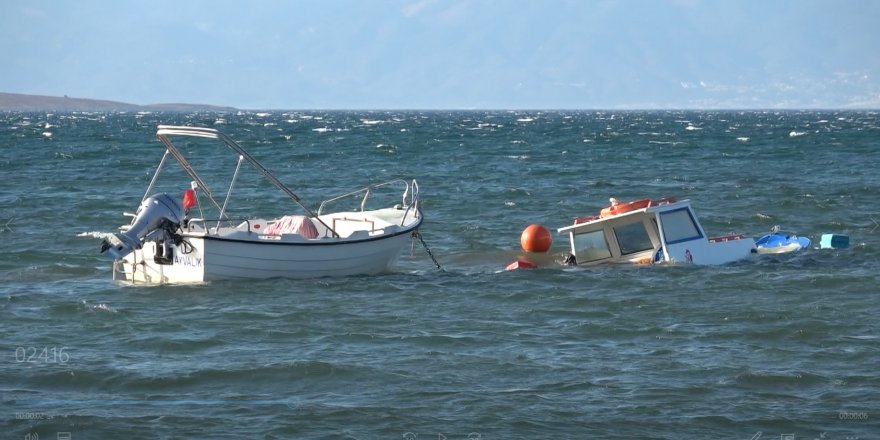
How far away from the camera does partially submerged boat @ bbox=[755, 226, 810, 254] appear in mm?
23922

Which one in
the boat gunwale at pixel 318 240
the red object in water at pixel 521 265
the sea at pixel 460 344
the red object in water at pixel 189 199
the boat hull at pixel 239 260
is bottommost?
the sea at pixel 460 344

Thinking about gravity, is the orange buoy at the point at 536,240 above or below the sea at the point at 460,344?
above

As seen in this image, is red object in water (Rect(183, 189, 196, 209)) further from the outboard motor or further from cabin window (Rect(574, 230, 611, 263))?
Answer: cabin window (Rect(574, 230, 611, 263))

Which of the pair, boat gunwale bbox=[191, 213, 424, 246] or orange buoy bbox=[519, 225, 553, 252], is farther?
orange buoy bbox=[519, 225, 553, 252]

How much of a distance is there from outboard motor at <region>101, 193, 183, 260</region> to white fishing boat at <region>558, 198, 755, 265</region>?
270 inches

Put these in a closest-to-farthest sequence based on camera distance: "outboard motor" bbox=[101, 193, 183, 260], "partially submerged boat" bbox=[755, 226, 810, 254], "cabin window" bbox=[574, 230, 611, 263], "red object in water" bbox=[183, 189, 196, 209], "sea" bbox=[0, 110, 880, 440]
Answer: "sea" bbox=[0, 110, 880, 440] < "outboard motor" bbox=[101, 193, 183, 260] < "red object in water" bbox=[183, 189, 196, 209] < "cabin window" bbox=[574, 230, 611, 263] < "partially submerged boat" bbox=[755, 226, 810, 254]

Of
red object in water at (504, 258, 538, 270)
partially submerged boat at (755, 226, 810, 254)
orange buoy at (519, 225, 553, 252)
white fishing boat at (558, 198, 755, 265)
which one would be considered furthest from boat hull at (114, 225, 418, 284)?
partially submerged boat at (755, 226, 810, 254)

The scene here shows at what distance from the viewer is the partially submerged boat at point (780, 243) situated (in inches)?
942

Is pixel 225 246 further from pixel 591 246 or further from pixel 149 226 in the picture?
pixel 591 246

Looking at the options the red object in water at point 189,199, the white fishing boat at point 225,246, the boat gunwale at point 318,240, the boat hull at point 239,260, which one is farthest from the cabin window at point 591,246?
the red object in water at point 189,199

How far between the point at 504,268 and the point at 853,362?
31.5 feet

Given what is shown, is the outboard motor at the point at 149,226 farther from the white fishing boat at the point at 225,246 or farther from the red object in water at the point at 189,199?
the red object in water at the point at 189,199

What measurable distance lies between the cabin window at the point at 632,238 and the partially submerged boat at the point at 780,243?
2.70 m

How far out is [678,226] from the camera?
2211 centimetres
